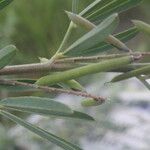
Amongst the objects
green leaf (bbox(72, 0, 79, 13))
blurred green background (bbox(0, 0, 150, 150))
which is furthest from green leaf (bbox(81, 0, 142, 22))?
blurred green background (bbox(0, 0, 150, 150))

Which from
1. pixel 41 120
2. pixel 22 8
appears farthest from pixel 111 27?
pixel 22 8

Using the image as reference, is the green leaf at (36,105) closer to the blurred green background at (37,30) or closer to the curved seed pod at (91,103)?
the curved seed pod at (91,103)

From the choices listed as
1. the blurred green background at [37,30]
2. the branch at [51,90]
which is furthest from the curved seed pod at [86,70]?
the blurred green background at [37,30]

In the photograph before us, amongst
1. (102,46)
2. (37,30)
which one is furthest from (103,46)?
(37,30)

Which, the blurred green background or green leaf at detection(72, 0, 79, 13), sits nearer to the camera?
green leaf at detection(72, 0, 79, 13)

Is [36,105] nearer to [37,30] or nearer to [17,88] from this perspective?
[17,88]

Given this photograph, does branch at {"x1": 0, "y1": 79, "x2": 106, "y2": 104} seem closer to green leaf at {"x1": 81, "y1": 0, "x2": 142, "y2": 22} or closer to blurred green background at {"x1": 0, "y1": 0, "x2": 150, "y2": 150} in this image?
green leaf at {"x1": 81, "y1": 0, "x2": 142, "y2": 22}

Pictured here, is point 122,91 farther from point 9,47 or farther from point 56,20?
point 9,47
